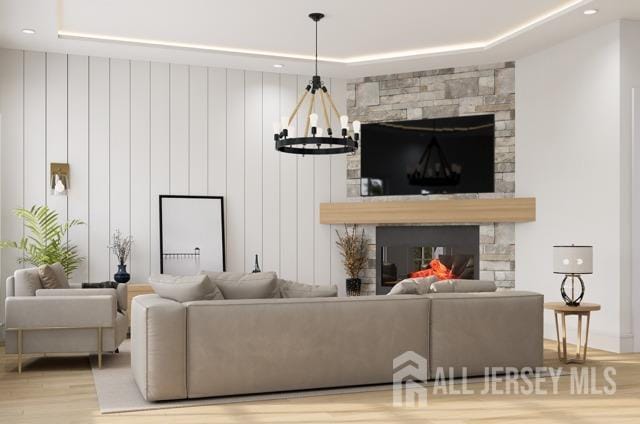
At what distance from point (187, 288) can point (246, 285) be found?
0.43 m

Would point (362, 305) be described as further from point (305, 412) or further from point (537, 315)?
point (537, 315)

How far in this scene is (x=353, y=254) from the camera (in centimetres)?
917

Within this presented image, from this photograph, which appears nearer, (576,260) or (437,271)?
(576,260)

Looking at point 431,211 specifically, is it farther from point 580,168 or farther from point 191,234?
point 191,234

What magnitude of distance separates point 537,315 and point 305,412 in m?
2.11

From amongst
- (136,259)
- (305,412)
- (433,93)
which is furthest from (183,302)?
(433,93)

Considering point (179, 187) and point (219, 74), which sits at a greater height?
point (219, 74)

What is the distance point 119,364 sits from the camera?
6145 millimetres

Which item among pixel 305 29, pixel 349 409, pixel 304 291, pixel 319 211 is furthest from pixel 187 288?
pixel 319 211

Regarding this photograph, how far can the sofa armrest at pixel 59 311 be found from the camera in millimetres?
5852

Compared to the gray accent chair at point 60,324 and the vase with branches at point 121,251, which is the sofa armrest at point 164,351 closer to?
the gray accent chair at point 60,324

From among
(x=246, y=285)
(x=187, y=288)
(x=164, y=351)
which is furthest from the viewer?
(x=246, y=285)

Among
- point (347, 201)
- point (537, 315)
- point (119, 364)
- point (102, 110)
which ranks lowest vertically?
point (119, 364)

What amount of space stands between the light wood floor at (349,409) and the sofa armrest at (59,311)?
0.68 metres
